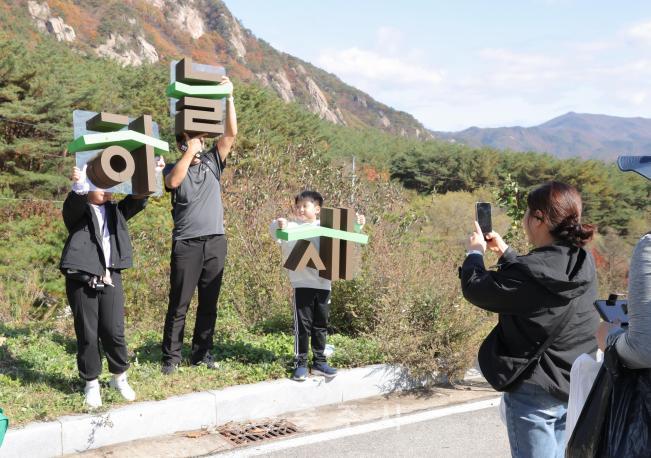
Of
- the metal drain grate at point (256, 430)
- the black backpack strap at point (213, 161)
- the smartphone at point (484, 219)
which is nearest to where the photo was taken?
the smartphone at point (484, 219)

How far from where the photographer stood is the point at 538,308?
2.71m

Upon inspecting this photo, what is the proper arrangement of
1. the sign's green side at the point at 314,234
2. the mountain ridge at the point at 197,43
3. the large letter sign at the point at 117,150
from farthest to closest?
the mountain ridge at the point at 197,43, the sign's green side at the point at 314,234, the large letter sign at the point at 117,150

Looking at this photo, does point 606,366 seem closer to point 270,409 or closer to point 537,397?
point 537,397

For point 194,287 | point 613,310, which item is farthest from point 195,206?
point 613,310

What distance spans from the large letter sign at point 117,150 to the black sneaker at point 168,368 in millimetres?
1428

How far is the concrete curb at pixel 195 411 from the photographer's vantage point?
3.88 m

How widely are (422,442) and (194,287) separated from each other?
2.17 metres

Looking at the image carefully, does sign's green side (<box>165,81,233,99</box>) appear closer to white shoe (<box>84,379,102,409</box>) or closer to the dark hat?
white shoe (<box>84,379,102,409</box>)

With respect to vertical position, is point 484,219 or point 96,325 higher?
point 484,219

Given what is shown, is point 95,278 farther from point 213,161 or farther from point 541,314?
point 541,314

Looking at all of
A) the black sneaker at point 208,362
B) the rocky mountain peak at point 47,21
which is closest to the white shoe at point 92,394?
the black sneaker at point 208,362

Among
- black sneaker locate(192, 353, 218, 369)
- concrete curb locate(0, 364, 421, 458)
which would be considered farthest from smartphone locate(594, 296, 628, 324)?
black sneaker locate(192, 353, 218, 369)

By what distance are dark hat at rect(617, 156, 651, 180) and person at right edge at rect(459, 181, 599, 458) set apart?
1.22 feet

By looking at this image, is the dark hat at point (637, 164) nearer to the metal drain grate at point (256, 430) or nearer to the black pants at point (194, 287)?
the metal drain grate at point (256, 430)
